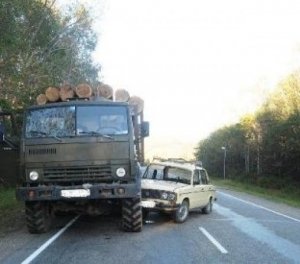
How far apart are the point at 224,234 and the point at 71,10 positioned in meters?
22.2

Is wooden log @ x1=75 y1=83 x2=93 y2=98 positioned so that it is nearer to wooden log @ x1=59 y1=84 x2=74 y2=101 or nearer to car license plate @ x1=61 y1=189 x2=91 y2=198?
wooden log @ x1=59 y1=84 x2=74 y2=101

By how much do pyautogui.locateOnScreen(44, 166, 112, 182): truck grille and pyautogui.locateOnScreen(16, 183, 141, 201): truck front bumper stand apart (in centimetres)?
25

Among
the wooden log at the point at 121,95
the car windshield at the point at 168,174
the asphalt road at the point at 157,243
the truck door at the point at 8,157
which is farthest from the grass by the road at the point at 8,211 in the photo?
the wooden log at the point at 121,95

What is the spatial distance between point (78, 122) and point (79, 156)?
0.77 metres

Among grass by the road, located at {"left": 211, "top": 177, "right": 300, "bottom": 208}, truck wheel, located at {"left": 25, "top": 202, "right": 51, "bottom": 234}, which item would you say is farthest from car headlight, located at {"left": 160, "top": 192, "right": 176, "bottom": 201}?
grass by the road, located at {"left": 211, "top": 177, "right": 300, "bottom": 208}

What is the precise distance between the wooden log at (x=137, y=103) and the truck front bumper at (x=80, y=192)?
2.23 metres

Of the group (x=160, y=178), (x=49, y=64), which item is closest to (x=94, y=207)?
(x=160, y=178)

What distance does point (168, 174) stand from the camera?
18.1 meters

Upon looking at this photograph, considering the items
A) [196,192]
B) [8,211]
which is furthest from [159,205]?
[8,211]

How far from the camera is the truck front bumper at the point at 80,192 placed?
12758 millimetres

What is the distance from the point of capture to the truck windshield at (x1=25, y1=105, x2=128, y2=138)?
1327cm

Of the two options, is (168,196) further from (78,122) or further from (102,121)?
(78,122)

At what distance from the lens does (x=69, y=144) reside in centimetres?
1310

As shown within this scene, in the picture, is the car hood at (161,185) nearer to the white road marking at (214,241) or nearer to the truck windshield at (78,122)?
the white road marking at (214,241)
